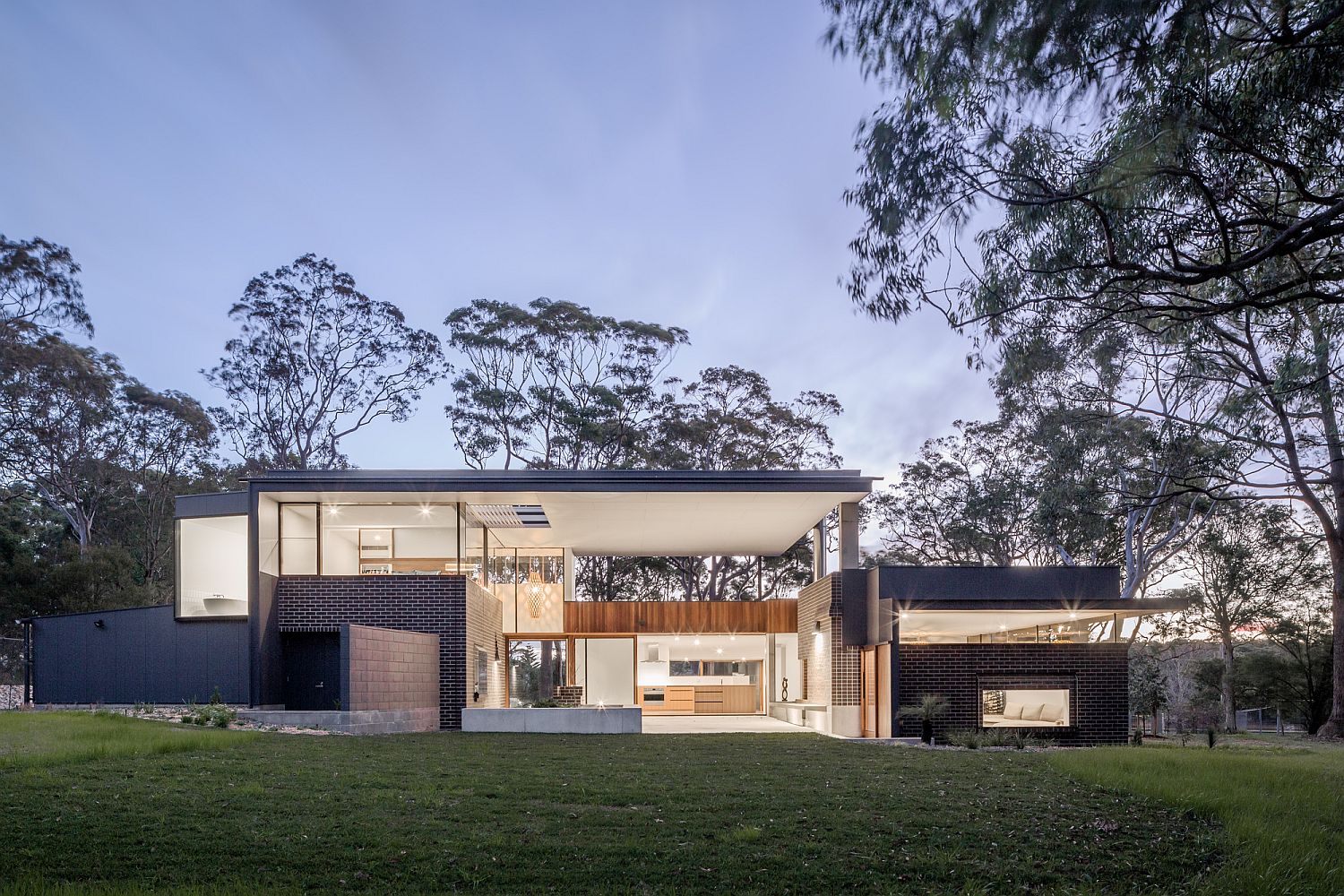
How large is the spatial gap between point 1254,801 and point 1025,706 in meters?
8.63

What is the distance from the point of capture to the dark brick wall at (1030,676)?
55.6ft

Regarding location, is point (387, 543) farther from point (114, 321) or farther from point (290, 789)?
point (114, 321)

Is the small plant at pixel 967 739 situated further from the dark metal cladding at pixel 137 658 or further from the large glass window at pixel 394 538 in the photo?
the dark metal cladding at pixel 137 658

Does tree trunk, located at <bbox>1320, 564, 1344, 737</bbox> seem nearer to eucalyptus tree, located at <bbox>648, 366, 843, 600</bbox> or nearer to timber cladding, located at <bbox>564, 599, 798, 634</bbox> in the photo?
timber cladding, located at <bbox>564, 599, 798, 634</bbox>

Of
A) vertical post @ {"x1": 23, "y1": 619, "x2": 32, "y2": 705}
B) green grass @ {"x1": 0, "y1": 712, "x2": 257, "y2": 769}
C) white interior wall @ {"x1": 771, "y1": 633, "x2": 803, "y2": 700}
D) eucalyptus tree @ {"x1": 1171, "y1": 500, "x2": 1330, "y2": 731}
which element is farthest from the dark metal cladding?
eucalyptus tree @ {"x1": 1171, "y1": 500, "x2": 1330, "y2": 731}

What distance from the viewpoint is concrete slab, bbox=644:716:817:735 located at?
18.4m

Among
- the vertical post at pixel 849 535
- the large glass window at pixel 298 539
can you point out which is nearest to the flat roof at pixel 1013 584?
the vertical post at pixel 849 535

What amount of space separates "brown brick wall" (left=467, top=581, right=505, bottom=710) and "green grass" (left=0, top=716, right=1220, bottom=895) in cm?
782

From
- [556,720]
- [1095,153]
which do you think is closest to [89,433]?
[556,720]

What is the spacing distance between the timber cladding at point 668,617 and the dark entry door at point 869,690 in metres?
6.16

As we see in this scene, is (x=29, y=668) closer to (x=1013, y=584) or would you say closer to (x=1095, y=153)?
(x=1013, y=584)

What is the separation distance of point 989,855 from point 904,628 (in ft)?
36.4

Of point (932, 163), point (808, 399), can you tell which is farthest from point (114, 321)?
point (932, 163)

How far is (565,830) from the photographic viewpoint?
7.25 metres
